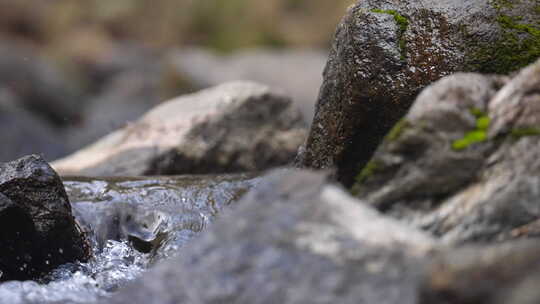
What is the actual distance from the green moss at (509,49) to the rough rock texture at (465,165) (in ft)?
5.34

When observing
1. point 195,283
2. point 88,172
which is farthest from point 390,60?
point 88,172

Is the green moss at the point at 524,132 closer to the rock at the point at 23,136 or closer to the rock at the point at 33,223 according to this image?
the rock at the point at 33,223

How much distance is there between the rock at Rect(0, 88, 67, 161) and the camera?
470 inches

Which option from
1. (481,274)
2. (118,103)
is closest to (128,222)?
(481,274)

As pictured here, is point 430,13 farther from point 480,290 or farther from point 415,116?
point 480,290

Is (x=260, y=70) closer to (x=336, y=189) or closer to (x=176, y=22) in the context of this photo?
(x=176, y=22)

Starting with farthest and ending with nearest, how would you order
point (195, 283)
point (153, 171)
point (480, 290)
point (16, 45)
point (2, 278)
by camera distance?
point (16, 45), point (153, 171), point (2, 278), point (195, 283), point (480, 290)

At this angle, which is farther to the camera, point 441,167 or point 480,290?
point 441,167

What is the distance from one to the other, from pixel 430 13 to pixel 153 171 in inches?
133

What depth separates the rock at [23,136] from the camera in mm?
11929

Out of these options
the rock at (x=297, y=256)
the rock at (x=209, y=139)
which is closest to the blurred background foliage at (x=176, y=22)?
the rock at (x=209, y=139)

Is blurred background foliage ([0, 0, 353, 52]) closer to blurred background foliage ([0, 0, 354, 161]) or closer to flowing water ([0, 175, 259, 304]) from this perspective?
blurred background foliage ([0, 0, 354, 161])

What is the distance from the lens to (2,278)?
402 centimetres

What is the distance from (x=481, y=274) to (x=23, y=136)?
11867 mm
